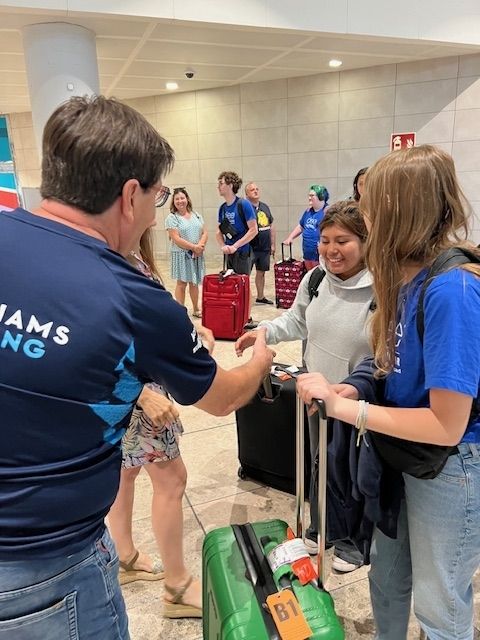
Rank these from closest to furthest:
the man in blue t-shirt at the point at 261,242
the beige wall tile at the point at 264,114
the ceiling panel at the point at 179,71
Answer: the man in blue t-shirt at the point at 261,242 < the ceiling panel at the point at 179,71 < the beige wall tile at the point at 264,114

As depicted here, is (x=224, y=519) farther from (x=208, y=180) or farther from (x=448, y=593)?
(x=208, y=180)

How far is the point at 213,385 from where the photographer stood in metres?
1.15

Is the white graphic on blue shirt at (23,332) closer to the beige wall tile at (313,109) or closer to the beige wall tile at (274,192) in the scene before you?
the beige wall tile at (313,109)

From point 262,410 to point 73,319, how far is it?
75.7 inches

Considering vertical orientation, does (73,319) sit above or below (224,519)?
above

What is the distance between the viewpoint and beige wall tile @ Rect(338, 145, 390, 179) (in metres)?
9.27

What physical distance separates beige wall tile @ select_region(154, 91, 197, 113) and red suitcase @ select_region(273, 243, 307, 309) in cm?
581

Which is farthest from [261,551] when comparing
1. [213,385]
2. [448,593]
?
[213,385]

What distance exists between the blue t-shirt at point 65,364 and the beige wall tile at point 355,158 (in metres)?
9.28

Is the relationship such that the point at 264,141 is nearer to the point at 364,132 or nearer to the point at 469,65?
the point at 364,132

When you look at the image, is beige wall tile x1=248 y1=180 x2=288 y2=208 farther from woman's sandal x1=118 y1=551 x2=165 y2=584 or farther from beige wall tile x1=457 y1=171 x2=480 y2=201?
woman's sandal x1=118 y1=551 x2=165 y2=584

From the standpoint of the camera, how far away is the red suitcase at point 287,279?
6609 mm

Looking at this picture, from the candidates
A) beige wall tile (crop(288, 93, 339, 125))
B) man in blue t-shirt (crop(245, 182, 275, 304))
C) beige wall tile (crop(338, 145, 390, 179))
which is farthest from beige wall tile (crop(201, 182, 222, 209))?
man in blue t-shirt (crop(245, 182, 275, 304))

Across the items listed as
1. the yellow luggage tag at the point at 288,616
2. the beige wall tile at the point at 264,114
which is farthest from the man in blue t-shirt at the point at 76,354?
the beige wall tile at the point at 264,114
